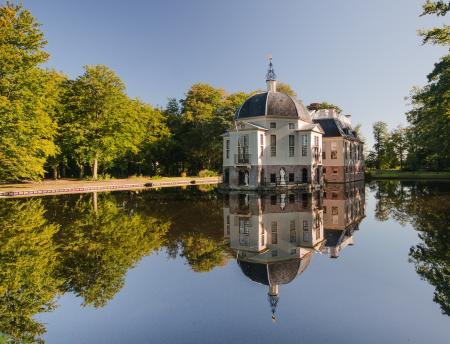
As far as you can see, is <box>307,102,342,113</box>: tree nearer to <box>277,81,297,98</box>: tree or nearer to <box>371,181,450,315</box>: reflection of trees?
<box>277,81,297,98</box>: tree

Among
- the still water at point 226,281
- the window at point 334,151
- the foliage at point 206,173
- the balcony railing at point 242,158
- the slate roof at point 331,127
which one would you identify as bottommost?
the still water at point 226,281

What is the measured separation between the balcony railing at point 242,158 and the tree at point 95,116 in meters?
22.6

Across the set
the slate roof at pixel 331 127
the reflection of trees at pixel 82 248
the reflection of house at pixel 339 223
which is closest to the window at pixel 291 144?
the slate roof at pixel 331 127

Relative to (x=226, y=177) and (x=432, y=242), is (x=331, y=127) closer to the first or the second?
(x=226, y=177)

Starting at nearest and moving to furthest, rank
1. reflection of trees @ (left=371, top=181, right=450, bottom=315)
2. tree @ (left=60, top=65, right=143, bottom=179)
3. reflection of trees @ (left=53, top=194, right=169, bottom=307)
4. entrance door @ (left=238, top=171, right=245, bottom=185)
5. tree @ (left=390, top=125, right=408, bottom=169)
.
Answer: reflection of trees @ (left=371, top=181, right=450, bottom=315), reflection of trees @ (left=53, top=194, right=169, bottom=307), entrance door @ (left=238, top=171, right=245, bottom=185), tree @ (left=60, top=65, right=143, bottom=179), tree @ (left=390, top=125, right=408, bottom=169)

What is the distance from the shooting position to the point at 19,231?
15992 mm

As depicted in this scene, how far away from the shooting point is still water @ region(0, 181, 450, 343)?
22.5ft

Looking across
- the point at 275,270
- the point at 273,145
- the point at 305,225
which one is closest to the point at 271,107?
the point at 273,145

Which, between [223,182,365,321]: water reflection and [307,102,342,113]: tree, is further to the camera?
[307,102,342,113]: tree

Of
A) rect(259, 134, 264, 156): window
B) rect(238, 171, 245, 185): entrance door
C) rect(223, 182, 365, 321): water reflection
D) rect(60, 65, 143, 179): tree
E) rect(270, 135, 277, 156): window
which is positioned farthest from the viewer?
rect(60, 65, 143, 179): tree

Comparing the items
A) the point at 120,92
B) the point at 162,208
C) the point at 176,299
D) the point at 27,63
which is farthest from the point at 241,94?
the point at 176,299

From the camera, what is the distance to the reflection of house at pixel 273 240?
10094 millimetres

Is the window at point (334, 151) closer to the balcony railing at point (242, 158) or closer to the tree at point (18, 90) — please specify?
the balcony railing at point (242, 158)

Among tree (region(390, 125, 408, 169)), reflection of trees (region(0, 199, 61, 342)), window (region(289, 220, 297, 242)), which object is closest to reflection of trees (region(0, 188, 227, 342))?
reflection of trees (region(0, 199, 61, 342))
